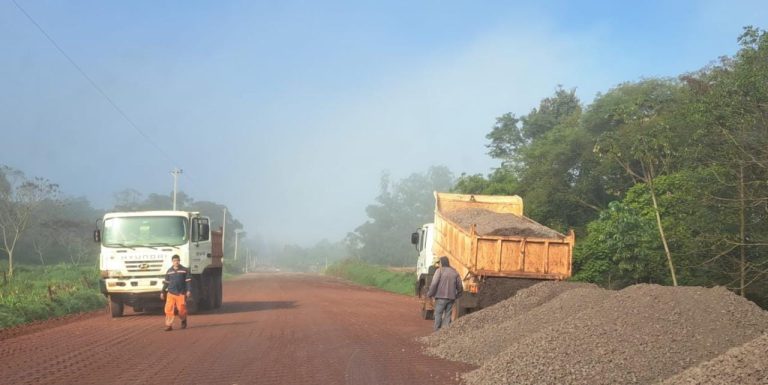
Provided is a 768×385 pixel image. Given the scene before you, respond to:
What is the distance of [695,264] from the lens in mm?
21172

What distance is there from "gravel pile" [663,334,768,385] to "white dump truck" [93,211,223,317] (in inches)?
551

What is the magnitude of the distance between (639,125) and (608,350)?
22.8m

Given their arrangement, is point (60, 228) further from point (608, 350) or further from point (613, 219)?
point (608, 350)

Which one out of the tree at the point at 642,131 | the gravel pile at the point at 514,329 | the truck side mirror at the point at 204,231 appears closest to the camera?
the gravel pile at the point at 514,329

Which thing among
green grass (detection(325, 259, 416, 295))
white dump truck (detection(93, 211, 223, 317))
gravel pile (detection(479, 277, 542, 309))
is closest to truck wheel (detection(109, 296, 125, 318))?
white dump truck (detection(93, 211, 223, 317))

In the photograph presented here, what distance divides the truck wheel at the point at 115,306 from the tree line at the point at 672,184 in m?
14.9

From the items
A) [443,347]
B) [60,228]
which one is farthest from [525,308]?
[60,228]

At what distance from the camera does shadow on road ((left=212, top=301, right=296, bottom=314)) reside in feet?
69.1

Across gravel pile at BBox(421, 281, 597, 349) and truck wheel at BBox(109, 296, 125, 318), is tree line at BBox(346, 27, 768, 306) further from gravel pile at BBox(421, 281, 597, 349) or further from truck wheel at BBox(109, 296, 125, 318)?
truck wheel at BBox(109, 296, 125, 318)

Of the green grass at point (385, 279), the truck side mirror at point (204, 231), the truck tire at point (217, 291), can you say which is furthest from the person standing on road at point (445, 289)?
the green grass at point (385, 279)

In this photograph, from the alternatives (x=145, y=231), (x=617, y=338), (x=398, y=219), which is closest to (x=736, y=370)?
(x=617, y=338)

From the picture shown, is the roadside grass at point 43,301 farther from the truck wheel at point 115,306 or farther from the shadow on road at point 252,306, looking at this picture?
the shadow on road at point 252,306

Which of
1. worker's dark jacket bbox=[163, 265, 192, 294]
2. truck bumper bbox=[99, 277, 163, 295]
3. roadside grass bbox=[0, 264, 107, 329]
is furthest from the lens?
truck bumper bbox=[99, 277, 163, 295]

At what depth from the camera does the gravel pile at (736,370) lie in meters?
6.00
